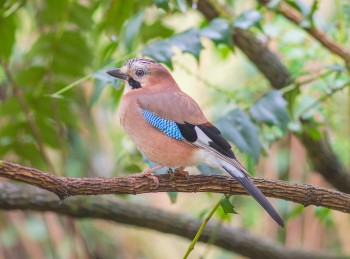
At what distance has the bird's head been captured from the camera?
3457mm

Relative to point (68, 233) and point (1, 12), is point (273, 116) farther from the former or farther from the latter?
point (68, 233)

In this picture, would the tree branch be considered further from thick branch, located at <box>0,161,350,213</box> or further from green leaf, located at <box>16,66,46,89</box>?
thick branch, located at <box>0,161,350,213</box>

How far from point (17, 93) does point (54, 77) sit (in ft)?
2.68

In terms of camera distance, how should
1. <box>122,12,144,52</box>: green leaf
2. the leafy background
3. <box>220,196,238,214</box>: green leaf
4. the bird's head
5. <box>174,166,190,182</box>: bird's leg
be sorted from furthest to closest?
<box>122,12,144,52</box>: green leaf → the leafy background → the bird's head → <box>174,166,190,182</box>: bird's leg → <box>220,196,238,214</box>: green leaf

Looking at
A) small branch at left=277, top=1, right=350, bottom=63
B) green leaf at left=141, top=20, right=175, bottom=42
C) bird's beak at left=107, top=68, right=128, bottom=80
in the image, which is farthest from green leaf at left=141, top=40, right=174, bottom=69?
small branch at left=277, top=1, right=350, bottom=63

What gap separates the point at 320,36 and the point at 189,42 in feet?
3.33

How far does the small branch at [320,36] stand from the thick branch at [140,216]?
1248 millimetres

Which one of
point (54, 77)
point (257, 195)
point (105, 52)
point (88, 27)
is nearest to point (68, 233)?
point (54, 77)

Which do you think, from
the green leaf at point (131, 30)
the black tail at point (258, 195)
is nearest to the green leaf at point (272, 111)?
the black tail at point (258, 195)

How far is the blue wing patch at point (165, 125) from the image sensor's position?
10.3ft

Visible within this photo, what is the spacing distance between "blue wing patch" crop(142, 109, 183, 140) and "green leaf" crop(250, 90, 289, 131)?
22.6 inches

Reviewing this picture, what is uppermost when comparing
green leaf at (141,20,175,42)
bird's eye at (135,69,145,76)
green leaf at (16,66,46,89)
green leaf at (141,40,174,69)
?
green leaf at (141,20,175,42)

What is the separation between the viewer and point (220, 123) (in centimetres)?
355

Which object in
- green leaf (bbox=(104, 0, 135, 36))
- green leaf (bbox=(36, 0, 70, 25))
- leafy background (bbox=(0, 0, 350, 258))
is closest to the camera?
leafy background (bbox=(0, 0, 350, 258))
